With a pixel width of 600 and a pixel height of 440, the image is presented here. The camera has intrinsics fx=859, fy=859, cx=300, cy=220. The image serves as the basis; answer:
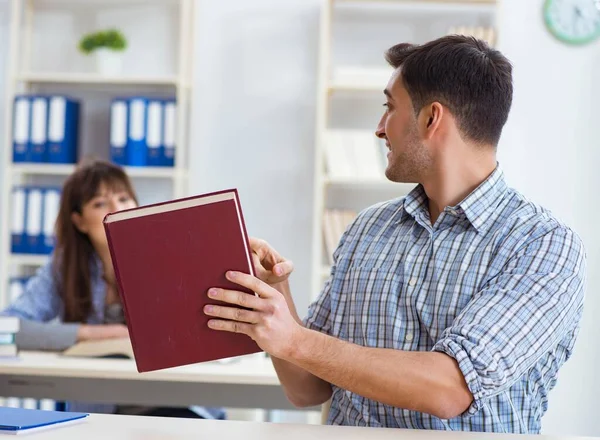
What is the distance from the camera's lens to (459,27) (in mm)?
3977

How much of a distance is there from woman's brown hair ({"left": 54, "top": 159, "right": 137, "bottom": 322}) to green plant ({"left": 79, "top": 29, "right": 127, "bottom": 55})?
111 cm

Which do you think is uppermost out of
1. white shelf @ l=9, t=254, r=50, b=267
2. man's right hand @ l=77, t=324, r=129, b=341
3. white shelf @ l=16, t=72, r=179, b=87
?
white shelf @ l=16, t=72, r=179, b=87

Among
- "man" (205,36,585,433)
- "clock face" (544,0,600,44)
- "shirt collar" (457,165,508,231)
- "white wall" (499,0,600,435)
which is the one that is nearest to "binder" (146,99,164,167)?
"white wall" (499,0,600,435)

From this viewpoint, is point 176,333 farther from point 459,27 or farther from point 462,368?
point 459,27

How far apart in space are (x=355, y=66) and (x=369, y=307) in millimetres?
2573

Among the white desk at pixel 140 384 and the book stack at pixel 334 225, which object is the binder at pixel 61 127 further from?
the white desk at pixel 140 384

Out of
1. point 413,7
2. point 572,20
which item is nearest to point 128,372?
point 413,7

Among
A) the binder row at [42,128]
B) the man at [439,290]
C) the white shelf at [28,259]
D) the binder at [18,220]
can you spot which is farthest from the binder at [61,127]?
the man at [439,290]

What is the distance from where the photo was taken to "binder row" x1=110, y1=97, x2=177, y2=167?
3938mm

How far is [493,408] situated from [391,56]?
766 millimetres

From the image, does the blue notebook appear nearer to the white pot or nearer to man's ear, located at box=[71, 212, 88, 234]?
man's ear, located at box=[71, 212, 88, 234]

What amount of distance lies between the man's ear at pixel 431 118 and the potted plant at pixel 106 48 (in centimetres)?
262

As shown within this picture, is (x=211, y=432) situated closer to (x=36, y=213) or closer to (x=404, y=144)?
(x=404, y=144)

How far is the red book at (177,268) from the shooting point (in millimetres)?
1433
